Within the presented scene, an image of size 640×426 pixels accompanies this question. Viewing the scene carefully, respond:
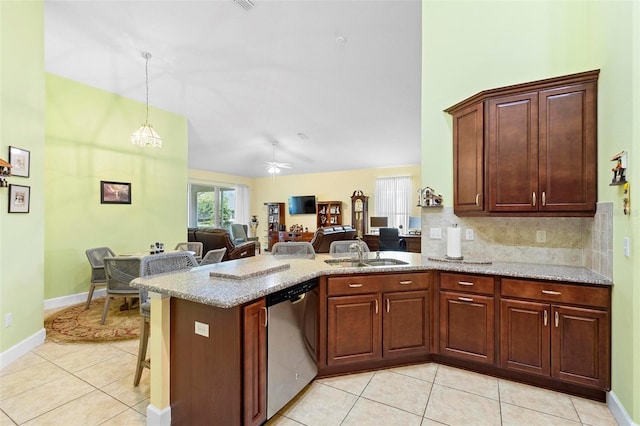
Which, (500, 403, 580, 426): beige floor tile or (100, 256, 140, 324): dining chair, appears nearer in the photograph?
(500, 403, 580, 426): beige floor tile

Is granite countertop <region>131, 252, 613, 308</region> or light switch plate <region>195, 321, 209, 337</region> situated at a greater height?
granite countertop <region>131, 252, 613, 308</region>

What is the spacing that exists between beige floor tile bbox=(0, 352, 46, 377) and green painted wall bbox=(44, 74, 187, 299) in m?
1.71

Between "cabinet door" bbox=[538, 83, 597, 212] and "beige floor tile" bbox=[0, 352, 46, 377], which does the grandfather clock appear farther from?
"beige floor tile" bbox=[0, 352, 46, 377]

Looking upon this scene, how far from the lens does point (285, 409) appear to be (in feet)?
6.25

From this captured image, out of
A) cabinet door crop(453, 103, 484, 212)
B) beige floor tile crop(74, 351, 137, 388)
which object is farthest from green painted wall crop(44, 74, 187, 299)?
cabinet door crop(453, 103, 484, 212)

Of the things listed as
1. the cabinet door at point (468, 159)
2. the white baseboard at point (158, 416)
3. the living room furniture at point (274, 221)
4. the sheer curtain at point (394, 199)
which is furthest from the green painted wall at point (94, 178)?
the sheer curtain at point (394, 199)

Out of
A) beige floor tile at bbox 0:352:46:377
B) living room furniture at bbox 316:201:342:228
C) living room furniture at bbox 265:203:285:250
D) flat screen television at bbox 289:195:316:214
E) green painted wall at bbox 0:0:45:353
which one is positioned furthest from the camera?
living room furniture at bbox 265:203:285:250

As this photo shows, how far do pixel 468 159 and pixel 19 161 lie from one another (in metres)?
4.19

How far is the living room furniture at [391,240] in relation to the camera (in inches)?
271

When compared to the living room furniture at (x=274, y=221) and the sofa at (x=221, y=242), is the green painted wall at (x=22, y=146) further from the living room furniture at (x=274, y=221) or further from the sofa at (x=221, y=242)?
the living room furniture at (x=274, y=221)

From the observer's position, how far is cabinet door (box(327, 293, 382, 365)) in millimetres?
2258

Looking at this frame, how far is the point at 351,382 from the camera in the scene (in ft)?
7.31

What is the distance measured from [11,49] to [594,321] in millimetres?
5207

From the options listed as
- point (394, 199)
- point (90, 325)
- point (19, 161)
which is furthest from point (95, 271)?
point (394, 199)
